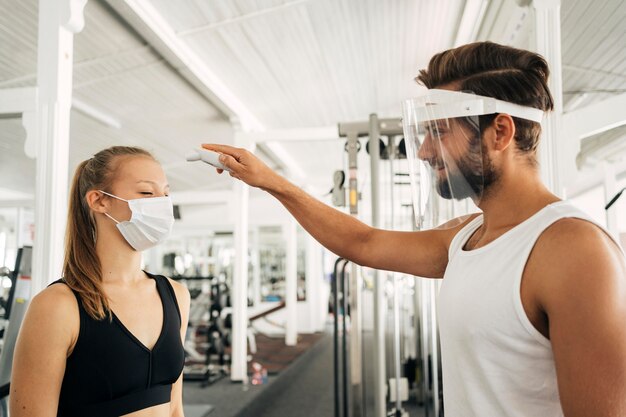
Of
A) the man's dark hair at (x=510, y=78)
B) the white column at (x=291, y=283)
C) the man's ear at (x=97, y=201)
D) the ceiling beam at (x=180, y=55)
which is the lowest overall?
the white column at (x=291, y=283)

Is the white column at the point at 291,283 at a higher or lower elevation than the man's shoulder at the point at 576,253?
lower

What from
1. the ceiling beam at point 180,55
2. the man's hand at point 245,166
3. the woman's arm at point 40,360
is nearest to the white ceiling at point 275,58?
the ceiling beam at point 180,55

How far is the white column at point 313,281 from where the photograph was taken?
9695mm

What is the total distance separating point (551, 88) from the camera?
2.09 metres

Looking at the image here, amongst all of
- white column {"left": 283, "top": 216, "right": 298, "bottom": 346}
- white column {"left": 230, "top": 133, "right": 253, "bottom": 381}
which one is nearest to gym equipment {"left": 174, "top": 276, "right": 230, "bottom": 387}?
white column {"left": 230, "top": 133, "right": 253, "bottom": 381}

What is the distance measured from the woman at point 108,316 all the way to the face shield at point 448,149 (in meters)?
0.83

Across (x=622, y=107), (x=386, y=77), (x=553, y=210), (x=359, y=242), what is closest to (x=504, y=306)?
(x=553, y=210)

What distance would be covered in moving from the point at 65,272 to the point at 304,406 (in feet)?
13.2

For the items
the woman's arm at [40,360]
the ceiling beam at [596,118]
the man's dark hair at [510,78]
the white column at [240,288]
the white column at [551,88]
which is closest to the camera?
the man's dark hair at [510,78]

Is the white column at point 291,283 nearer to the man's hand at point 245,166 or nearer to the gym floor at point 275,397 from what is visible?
the gym floor at point 275,397

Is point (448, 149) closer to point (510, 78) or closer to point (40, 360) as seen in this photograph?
point (510, 78)

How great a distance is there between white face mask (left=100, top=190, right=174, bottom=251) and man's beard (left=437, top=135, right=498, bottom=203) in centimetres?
89

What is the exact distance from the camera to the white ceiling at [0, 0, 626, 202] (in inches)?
134

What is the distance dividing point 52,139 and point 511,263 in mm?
1820
